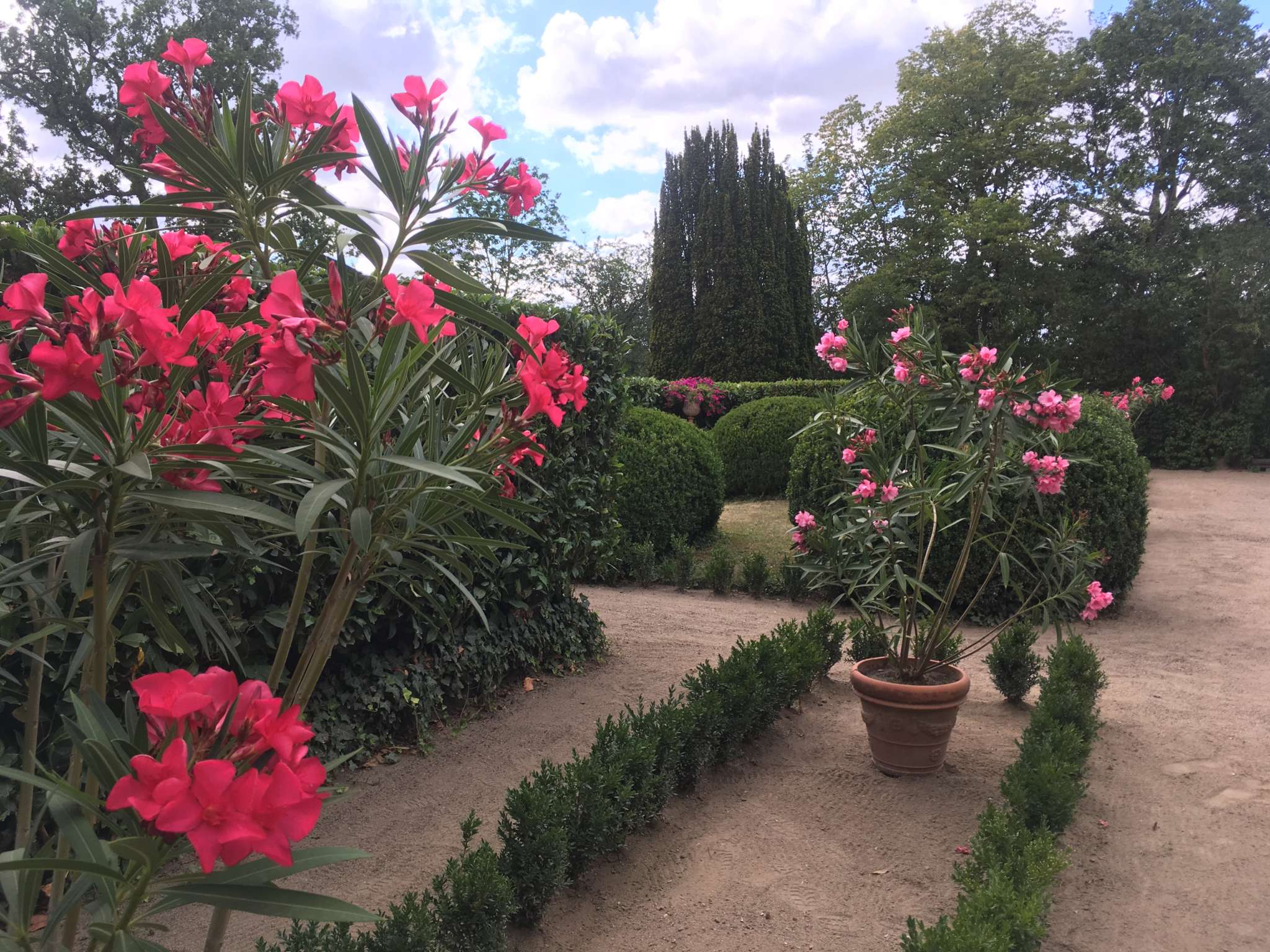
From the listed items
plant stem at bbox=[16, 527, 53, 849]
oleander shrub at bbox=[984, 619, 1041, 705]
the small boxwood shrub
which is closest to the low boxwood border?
plant stem at bbox=[16, 527, 53, 849]

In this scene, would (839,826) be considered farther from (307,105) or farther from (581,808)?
(307,105)

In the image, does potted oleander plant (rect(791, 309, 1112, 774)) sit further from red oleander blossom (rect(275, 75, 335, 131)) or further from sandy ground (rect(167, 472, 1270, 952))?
red oleander blossom (rect(275, 75, 335, 131))

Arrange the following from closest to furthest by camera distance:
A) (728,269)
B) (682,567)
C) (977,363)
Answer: (977,363) < (682,567) < (728,269)

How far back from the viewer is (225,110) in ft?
4.10

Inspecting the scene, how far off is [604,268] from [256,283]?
32819 millimetres

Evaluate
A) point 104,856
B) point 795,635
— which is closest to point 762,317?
point 795,635

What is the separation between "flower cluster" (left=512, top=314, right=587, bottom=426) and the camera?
4.03 feet

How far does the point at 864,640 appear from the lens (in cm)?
419

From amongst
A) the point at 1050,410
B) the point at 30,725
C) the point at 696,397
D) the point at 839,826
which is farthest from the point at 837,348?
the point at 696,397

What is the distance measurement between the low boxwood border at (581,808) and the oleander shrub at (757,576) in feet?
8.01

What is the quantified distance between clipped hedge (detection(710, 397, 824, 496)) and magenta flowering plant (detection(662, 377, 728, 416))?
88.0 inches

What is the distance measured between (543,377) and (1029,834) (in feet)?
6.73

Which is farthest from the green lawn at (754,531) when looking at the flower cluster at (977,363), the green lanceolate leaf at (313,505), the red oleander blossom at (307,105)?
the green lanceolate leaf at (313,505)

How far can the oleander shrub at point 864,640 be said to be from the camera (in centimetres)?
372
